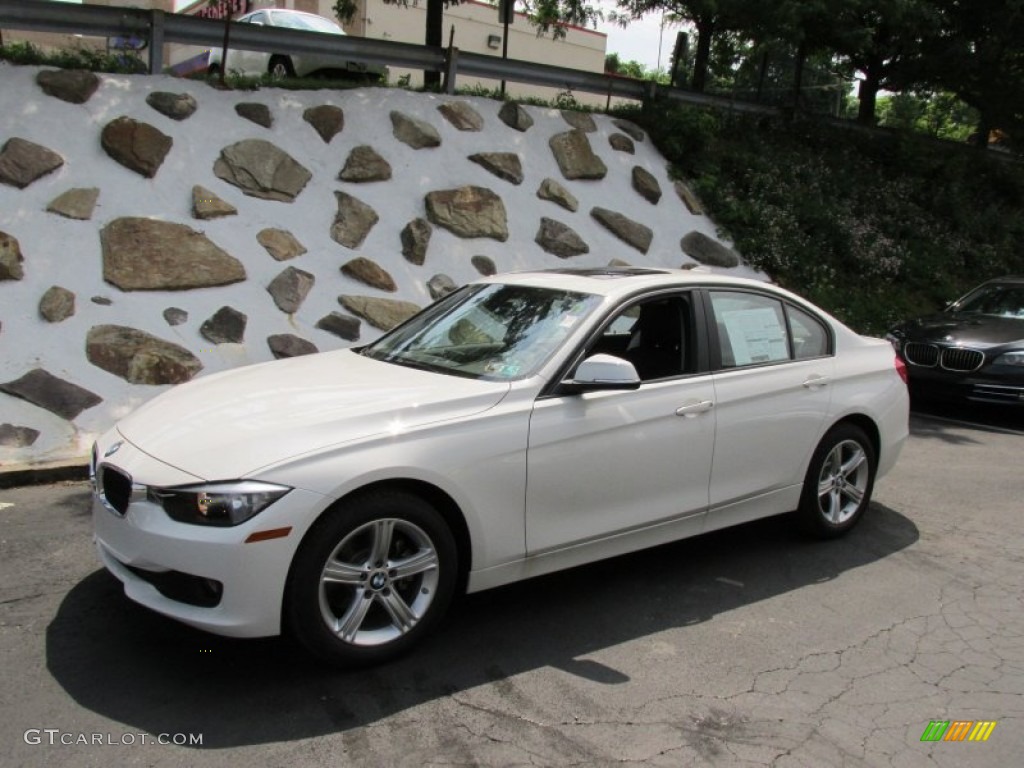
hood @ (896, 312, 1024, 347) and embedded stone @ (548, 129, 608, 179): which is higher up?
embedded stone @ (548, 129, 608, 179)

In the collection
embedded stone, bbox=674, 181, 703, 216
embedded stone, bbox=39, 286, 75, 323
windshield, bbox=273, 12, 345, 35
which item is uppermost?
windshield, bbox=273, 12, 345, 35

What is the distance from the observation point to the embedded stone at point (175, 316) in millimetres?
7605

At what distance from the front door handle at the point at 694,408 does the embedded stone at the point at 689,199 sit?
821cm

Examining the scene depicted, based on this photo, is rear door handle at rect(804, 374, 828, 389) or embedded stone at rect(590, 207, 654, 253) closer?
rear door handle at rect(804, 374, 828, 389)

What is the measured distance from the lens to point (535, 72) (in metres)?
12.1

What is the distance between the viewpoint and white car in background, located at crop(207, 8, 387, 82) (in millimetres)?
11188

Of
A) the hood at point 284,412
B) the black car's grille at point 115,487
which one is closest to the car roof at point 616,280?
the hood at point 284,412

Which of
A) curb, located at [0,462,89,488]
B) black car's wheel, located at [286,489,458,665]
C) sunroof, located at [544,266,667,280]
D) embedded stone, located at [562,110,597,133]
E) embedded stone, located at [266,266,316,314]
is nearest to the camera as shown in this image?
black car's wheel, located at [286,489,458,665]

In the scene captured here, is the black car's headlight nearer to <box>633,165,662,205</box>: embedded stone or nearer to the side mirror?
<box>633,165,662,205</box>: embedded stone

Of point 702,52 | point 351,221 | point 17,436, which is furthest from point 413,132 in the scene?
point 702,52

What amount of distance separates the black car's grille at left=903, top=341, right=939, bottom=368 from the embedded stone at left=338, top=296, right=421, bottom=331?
527cm

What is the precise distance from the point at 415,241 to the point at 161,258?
2.59 meters

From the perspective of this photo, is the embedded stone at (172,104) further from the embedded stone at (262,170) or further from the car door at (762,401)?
the car door at (762,401)

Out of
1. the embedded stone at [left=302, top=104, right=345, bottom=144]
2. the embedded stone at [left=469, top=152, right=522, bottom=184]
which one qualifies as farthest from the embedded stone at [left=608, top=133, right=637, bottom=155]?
the embedded stone at [left=302, top=104, right=345, bottom=144]
